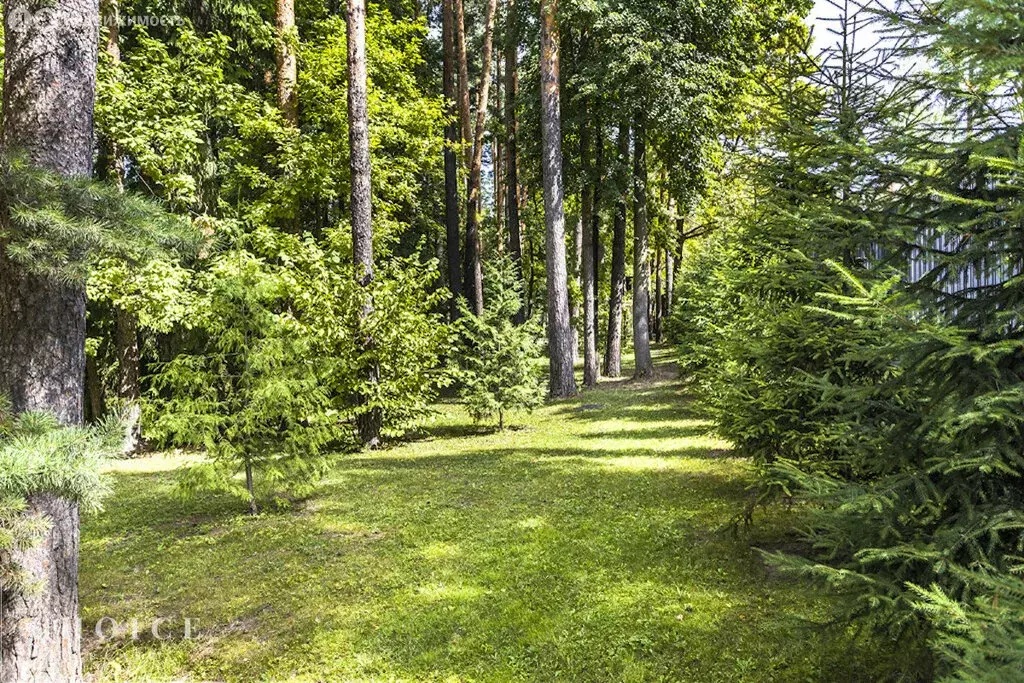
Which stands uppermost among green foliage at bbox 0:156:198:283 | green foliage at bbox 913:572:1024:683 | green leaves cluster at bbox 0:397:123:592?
green foliage at bbox 0:156:198:283

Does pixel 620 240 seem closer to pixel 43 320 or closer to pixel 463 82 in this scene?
pixel 463 82

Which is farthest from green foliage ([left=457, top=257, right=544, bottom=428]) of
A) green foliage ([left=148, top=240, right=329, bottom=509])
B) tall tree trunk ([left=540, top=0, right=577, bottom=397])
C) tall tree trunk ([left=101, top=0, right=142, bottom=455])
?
tall tree trunk ([left=101, top=0, right=142, bottom=455])

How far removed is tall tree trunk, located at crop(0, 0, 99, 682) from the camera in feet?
12.6

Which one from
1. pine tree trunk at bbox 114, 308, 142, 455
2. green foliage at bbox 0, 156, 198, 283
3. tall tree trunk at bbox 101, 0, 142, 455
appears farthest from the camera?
pine tree trunk at bbox 114, 308, 142, 455

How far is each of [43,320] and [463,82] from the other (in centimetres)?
1679

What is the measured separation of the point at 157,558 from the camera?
22.0 feet

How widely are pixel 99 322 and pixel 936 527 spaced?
16071mm

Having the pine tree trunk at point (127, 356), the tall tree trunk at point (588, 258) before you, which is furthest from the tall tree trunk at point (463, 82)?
the pine tree trunk at point (127, 356)

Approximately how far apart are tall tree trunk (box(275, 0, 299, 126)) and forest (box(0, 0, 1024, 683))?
6 cm

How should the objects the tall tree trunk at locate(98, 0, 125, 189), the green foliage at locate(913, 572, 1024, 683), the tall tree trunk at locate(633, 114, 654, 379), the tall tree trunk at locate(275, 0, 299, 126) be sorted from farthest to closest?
the tall tree trunk at locate(633, 114, 654, 379)
the tall tree trunk at locate(275, 0, 299, 126)
the tall tree trunk at locate(98, 0, 125, 189)
the green foliage at locate(913, 572, 1024, 683)

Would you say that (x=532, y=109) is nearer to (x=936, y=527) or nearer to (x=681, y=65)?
(x=681, y=65)

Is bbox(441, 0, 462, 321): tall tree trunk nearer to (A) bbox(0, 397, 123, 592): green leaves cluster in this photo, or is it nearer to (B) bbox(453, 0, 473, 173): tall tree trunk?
(B) bbox(453, 0, 473, 173): tall tree trunk

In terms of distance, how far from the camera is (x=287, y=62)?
45.3 feet

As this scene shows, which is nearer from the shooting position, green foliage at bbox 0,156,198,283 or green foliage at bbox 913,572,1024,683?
green foliage at bbox 913,572,1024,683
